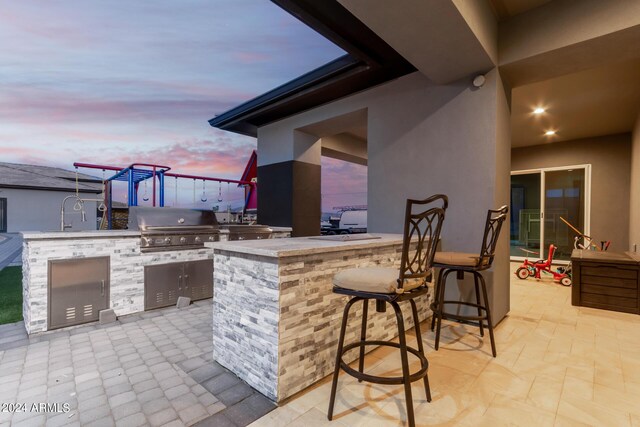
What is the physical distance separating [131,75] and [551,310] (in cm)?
1015

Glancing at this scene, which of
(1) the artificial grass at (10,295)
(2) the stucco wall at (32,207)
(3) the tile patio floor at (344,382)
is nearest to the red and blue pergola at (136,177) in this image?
(1) the artificial grass at (10,295)

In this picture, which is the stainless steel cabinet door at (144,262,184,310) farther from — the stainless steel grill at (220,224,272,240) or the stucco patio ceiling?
the stucco patio ceiling

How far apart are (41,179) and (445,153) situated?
1968cm

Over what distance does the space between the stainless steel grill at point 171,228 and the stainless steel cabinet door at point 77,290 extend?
1.69 ft

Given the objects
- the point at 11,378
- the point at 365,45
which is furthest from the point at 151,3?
the point at 11,378

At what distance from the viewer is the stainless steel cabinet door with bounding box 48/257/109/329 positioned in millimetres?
2934

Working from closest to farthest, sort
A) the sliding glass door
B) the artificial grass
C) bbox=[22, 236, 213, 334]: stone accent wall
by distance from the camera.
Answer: bbox=[22, 236, 213, 334]: stone accent wall → the artificial grass → the sliding glass door

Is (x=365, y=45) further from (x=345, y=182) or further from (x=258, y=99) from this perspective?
(x=345, y=182)

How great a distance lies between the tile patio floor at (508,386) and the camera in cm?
156

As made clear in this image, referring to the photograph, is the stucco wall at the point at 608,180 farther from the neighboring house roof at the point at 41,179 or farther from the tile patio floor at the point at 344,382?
the neighboring house roof at the point at 41,179

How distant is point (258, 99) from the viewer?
15.8 feet

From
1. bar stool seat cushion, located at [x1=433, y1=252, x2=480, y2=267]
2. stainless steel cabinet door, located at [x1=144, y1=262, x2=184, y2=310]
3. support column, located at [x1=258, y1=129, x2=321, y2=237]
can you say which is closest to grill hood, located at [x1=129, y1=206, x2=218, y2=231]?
stainless steel cabinet door, located at [x1=144, y1=262, x2=184, y2=310]

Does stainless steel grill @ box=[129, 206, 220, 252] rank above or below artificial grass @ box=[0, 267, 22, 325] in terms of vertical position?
above

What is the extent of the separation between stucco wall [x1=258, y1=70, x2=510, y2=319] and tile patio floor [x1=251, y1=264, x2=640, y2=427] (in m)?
0.65
